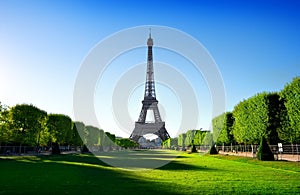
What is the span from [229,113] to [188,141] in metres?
45.7

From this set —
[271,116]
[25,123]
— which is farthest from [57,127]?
[271,116]

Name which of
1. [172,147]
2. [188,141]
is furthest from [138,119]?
[172,147]

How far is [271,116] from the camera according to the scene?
3781 cm

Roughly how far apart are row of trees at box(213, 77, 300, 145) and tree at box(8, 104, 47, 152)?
2878 cm

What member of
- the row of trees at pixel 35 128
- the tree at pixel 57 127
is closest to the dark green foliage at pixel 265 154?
the row of trees at pixel 35 128

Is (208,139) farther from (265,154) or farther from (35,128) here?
(35,128)

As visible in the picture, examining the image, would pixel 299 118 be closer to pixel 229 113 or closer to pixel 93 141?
pixel 229 113

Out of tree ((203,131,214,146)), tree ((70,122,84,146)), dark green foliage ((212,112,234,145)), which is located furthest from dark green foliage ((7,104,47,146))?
tree ((203,131,214,146))

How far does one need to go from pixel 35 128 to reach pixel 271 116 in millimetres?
31103

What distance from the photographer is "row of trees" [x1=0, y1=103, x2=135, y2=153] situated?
122 ft

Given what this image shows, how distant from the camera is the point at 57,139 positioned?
52625mm

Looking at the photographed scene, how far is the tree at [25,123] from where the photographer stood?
38.8 metres

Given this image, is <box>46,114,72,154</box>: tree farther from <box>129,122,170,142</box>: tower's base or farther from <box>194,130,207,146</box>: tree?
<box>129,122,170,142</box>: tower's base

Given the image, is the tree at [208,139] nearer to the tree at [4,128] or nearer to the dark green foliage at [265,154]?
the dark green foliage at [265,154]
